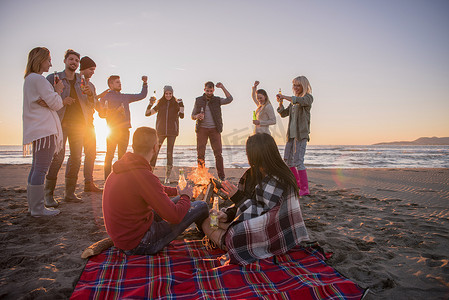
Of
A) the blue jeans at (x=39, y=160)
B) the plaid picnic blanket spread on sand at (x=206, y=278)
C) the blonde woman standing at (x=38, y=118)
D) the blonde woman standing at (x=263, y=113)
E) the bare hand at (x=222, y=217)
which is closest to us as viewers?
the plaid picnic blanket spread on sand at (x=206, y=278)

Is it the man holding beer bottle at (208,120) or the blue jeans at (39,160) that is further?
the man holding beer bottle at (208,120)

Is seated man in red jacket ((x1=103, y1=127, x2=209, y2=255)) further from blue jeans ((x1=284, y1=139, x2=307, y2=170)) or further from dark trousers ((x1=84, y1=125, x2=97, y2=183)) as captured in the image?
blue jeans ((x1=284, y1=139, x2=307, y2=170))

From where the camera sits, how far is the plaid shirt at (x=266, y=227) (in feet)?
8.60

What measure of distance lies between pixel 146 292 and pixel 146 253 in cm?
70

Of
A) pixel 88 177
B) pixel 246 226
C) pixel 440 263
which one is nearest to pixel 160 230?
pixel 246 226

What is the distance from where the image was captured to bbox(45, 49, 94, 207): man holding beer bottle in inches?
190

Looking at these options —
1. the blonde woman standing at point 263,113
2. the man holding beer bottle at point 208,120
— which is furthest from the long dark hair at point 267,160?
the man holding beer bottle at point 208,120

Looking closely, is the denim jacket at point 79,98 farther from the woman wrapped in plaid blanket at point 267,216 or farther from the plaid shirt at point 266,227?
the plaid shirt at point 266,227

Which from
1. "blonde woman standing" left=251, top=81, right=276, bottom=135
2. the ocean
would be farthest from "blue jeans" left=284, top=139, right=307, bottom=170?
the ocean

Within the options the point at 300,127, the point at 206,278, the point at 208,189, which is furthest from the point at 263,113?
the point at 206,278

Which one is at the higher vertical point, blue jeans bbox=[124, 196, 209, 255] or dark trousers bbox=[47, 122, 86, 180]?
dark trousers bbox=[47, 122, 86, 180]

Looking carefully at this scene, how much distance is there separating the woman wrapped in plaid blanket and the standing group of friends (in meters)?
0.01

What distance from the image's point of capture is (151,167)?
3518mm

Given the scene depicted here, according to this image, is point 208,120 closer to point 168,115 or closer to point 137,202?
point 168,115
